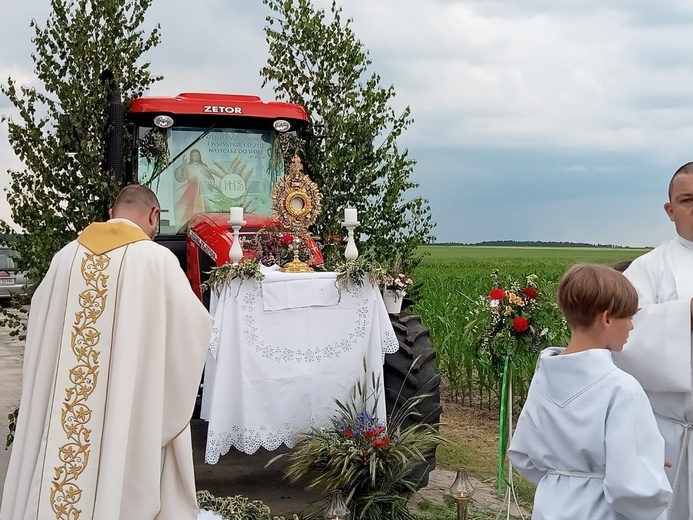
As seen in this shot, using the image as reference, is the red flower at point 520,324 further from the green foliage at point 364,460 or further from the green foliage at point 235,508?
the green foliage at point 235,508

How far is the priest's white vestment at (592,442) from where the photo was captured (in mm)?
2539

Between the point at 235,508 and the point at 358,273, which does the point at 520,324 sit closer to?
the point at 358,273

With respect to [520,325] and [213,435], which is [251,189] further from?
[520,325]

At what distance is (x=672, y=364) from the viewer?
3510mm

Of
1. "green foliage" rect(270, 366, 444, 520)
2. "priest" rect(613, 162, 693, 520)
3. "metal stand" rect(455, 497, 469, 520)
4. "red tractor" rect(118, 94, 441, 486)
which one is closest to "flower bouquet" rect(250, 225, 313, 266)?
"red tractor" rect(118, 94, 441, 486)

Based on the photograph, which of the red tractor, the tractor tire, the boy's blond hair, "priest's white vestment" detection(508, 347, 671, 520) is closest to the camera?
"priest's white vestment" detection(508, 347, 671, 520)

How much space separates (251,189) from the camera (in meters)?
7.46

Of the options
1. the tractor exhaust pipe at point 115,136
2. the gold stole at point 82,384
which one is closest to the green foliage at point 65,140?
the tractor exhaust pipe at point 115,136

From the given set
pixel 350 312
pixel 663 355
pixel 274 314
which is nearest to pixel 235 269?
pixel 274 314

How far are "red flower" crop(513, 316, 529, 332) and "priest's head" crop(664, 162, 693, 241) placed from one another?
175cm

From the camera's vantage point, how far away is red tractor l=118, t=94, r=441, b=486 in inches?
281

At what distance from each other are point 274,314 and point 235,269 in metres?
0.40

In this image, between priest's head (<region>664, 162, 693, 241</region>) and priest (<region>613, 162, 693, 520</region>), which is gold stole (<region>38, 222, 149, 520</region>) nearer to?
priest (<region>613, 162, 693, 520</region>)

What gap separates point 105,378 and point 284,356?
166cm
